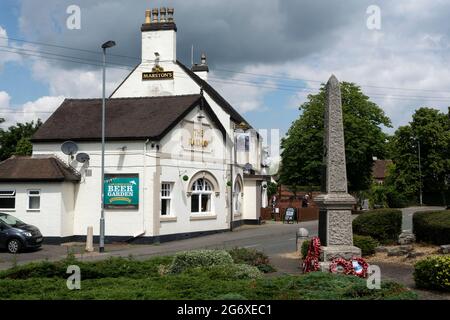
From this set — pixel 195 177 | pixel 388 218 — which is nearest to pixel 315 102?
pixel 195 177

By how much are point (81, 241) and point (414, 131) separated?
51336 mm

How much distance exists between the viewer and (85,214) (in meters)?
26.5

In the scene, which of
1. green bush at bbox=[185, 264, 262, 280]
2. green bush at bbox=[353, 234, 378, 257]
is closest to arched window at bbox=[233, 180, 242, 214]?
green bush at bbox=[353, 234, 378, 257]

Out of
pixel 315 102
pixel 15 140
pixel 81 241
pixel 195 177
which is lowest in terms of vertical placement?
pixel 81 241

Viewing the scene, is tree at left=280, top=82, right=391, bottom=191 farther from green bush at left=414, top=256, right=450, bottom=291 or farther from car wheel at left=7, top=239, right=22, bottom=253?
green bush at left=414, top=256, right=450, bottom=291

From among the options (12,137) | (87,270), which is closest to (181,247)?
(87,270)

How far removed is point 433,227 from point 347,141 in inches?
1213

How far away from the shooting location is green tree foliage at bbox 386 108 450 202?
65375 millimetres

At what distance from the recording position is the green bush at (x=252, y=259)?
14.3 metres

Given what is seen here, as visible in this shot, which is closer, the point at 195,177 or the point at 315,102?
the point at 195,177

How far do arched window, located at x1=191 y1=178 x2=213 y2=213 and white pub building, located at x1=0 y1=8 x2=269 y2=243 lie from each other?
55mm

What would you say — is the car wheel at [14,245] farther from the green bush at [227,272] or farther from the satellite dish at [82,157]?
the green bush at [227,272]

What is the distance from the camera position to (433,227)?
17281 millimetres
